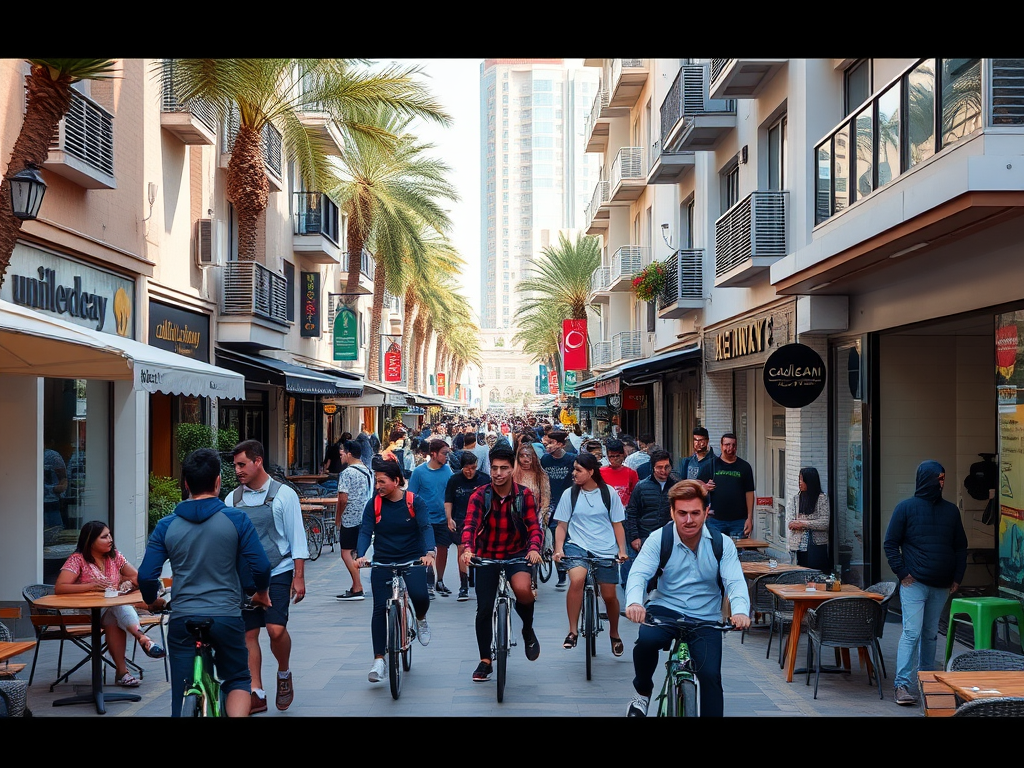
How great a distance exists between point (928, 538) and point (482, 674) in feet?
12.2

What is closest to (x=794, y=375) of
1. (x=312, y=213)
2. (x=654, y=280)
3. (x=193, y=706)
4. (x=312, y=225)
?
(x=193, y=706)

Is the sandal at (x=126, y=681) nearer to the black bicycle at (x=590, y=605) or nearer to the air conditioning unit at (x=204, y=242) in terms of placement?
the black bicycle at (x=590, y=605)

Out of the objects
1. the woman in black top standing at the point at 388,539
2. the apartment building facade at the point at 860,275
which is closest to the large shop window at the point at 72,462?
the woman in black top standing at the point at 388,539

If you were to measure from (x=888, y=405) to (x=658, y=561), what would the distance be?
295 inches

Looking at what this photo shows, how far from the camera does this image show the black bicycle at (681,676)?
18.9 ft

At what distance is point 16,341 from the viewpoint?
9336 mm

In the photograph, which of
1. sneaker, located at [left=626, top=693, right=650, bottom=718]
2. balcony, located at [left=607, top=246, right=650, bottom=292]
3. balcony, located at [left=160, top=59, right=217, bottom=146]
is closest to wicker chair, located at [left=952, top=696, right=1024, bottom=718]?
sneaker, located at [left=626, top=693, right=650, bottom=718]

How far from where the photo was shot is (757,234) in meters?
15.5

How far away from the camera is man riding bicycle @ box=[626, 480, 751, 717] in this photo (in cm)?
605

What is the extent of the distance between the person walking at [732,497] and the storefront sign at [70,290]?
827cm
